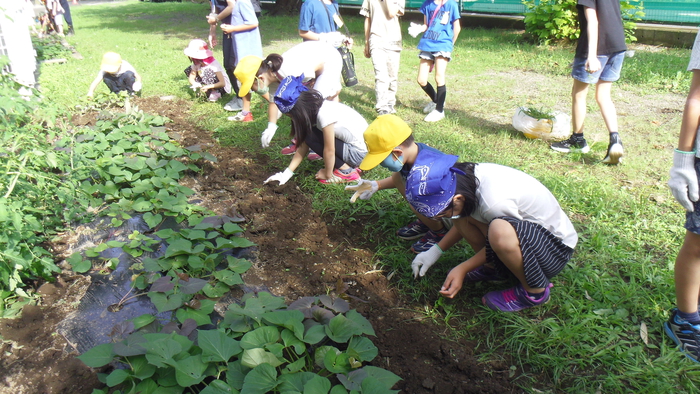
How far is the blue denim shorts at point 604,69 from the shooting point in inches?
144

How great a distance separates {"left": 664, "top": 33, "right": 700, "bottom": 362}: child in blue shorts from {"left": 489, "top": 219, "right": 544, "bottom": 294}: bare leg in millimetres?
594

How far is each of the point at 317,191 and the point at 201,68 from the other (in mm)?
3159

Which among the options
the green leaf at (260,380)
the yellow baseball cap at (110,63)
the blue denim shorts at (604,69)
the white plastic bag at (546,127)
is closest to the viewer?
the green leaf at (260,380)

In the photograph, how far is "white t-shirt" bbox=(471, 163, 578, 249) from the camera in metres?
2.02

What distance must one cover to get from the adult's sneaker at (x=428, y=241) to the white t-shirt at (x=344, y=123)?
0.97m

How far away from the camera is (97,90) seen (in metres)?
6.23

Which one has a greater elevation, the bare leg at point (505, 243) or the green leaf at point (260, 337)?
the bare leg at point (505, 243)

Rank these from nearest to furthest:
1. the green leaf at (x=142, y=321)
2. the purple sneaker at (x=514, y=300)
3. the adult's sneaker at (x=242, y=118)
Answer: the green leaf at (x=142, y=321) → the purple sneaker at (x=514, y=300) → the adult's sneaker at (x=242, y=118)

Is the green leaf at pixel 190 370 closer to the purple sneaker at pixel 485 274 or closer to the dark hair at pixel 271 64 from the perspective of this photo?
the purple sneaker at pixel 485 274

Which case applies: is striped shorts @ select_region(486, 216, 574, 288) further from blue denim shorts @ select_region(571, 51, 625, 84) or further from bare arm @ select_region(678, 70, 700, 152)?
blue denim shorts @ select_region(571, 51, 625, 84)

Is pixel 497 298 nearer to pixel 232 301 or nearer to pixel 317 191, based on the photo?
pixel 232 301

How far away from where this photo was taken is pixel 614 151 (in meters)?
3.57

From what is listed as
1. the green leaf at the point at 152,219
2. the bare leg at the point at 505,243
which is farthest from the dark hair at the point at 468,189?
the green leaf at the point at 152,219

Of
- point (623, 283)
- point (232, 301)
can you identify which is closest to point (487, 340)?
point (623, 283)
